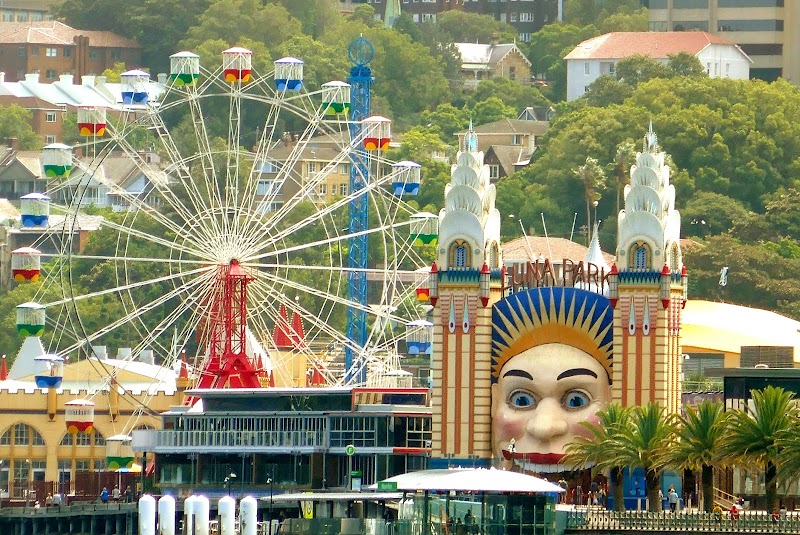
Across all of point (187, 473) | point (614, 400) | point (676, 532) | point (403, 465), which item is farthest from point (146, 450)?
point (676, 532)

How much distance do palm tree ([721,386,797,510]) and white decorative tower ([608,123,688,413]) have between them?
893cm

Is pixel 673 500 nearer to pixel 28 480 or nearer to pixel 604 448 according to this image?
pixel 604 448

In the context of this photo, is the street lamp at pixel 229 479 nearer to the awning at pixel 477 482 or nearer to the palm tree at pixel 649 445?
the palm tree at pixel 649 445

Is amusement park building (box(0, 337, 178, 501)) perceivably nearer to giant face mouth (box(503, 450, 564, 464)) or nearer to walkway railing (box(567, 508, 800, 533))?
giant face mouth (box(503, 450, 564, 464))

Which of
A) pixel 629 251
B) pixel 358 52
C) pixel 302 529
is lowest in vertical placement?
pixel 302 529

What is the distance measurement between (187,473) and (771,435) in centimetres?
3142

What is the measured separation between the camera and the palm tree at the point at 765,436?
12481 centimetres

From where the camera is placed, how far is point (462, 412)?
5399 inches

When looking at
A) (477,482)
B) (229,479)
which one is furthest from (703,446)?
(229,479)

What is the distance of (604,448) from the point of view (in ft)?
429

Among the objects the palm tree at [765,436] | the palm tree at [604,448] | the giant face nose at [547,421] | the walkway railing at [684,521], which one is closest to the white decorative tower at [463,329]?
the giant face nose at [547,421]

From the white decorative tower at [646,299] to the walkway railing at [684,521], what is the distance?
1008 cm

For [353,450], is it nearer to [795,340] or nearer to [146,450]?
[146,450]

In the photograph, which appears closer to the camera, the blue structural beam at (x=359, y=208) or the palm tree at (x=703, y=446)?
the palm tree at (x=703, y=446)
